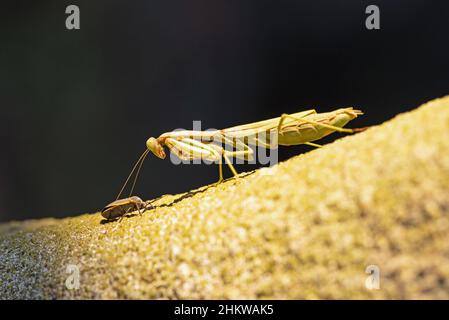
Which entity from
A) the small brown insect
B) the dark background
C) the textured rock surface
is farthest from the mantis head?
the dark background

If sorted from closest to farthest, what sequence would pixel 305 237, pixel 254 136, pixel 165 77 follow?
pixel 305 237 < pixel 254 136 < pixel 165 77

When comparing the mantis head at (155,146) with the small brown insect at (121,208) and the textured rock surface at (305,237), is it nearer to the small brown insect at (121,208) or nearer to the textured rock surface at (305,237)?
the small brown insect at (121,208)

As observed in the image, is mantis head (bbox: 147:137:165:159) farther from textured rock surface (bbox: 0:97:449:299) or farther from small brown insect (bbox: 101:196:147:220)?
textured rock surface (bbox: 0:97:449:299)

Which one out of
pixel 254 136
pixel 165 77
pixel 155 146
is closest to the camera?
pixel 254 136

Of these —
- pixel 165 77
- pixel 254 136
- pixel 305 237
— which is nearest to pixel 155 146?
pixel 254 136

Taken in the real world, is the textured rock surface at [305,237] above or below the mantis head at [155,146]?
below

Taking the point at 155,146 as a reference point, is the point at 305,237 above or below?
below

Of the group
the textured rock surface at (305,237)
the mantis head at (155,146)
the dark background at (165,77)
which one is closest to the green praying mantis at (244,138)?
the mantis head at (155,146)

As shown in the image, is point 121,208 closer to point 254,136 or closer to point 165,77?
point 254,136

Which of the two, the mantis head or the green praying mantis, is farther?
the mantis head
